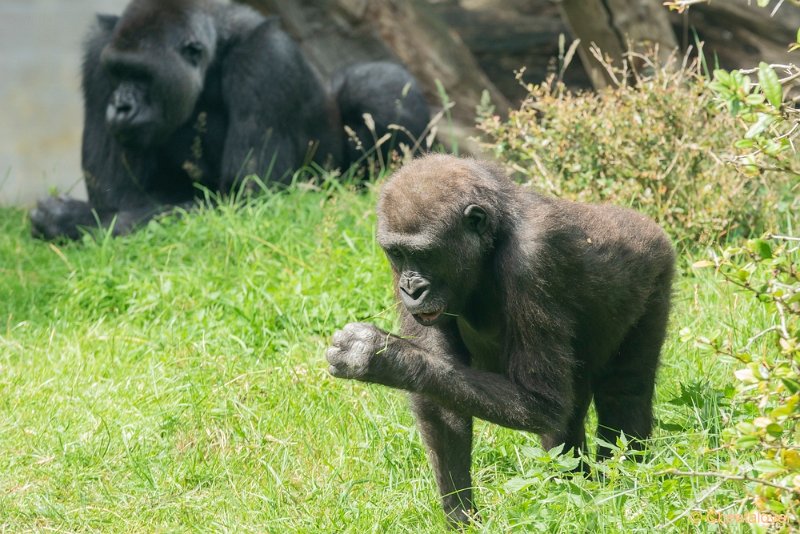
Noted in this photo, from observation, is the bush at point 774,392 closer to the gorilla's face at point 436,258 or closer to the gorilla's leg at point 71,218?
the gorilla's face at point 436,258

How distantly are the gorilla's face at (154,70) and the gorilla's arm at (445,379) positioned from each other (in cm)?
486

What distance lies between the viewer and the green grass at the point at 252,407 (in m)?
3.74

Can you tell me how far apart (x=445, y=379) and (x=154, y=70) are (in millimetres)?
5143

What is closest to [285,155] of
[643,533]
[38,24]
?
[643,533]

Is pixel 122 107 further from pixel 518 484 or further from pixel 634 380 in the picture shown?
pixel 518 484

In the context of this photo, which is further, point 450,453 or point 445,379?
point 450,453

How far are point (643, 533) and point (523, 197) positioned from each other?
1.31 meters

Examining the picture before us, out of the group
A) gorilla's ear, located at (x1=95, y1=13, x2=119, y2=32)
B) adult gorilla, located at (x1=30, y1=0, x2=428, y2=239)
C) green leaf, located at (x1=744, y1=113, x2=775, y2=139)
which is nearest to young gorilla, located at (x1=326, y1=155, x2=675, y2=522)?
green leaf, located at (x1=744, y1=113, x2=775, y2=139)

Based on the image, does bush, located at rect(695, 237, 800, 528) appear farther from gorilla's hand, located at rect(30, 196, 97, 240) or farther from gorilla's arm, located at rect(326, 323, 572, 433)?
gorilla's hand, located at rect(30, 196, 97, 240)

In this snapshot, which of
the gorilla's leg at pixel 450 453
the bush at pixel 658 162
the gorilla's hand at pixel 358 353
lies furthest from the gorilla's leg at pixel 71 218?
the gorilla's hand at pixel 358 353

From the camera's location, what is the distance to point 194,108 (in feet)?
27.7

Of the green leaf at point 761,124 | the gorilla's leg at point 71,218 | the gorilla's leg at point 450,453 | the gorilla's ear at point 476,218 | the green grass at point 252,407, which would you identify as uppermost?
the green leaf at point 761,124

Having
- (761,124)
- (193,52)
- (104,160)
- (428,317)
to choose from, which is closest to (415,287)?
(428,317)

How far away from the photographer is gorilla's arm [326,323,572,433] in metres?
3.45
